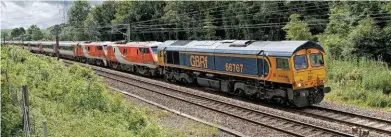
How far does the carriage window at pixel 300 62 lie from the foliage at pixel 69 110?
268 inches

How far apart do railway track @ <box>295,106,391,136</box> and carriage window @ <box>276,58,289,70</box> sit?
206cm

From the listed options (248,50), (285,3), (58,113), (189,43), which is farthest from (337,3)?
(58,113)

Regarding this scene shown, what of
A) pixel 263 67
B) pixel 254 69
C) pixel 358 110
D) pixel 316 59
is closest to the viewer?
pixel 358 110

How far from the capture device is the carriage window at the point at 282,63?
58.1ft

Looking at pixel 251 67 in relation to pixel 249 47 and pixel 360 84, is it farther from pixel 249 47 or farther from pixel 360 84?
pixel 360 84

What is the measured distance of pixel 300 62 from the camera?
17.8 meters

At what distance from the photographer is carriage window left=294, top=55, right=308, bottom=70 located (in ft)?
57.9

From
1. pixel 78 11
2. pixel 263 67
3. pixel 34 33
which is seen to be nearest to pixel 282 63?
pixel 263 67

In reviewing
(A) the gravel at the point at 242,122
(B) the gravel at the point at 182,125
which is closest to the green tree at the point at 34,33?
(A) the gravel at the point at 242,122

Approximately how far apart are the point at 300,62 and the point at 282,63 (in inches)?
30.4

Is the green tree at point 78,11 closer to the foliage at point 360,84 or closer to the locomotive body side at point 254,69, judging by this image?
the locomotive body side at point 254,69

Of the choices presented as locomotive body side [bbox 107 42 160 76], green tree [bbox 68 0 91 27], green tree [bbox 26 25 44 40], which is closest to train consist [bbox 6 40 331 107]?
locomotive body side [bbox 107 42 160 76]

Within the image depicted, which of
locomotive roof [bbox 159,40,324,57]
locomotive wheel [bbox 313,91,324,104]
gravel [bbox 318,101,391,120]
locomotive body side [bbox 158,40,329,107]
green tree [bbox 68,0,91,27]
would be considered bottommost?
gravel [bbox 318,101,391,120]

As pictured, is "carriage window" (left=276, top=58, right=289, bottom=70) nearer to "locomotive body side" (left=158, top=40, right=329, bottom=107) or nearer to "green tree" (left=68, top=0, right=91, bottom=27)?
"locomotive body side" (left=158, top=40, right=329, bottom=107)
